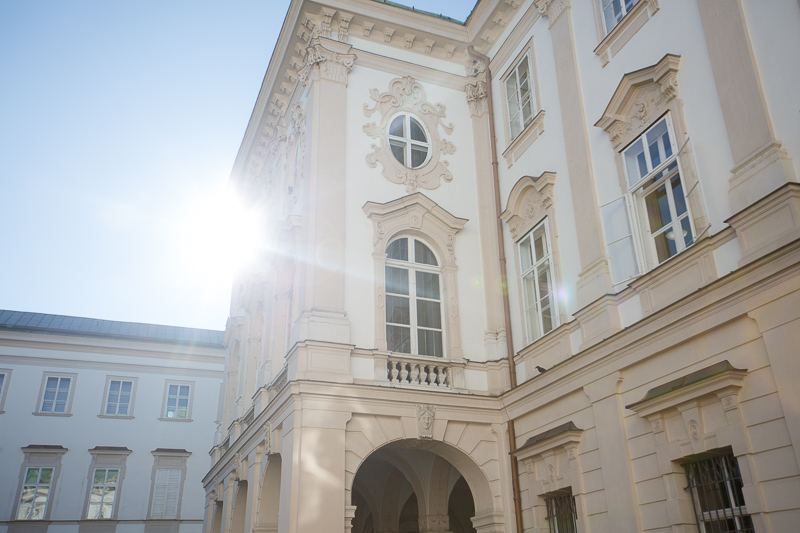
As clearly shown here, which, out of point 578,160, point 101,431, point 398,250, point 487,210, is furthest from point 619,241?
point 101,431

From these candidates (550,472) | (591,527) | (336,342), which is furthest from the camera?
(336,342)

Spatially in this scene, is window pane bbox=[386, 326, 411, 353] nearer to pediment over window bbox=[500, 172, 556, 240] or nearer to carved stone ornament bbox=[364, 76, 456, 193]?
pediment over window bbox=[500, 172, 556, 240]

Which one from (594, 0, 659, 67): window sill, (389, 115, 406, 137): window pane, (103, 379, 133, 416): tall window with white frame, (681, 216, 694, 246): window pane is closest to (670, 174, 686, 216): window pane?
(681, 216, 694, 246): window pane

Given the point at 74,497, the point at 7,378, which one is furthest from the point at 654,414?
the point at 7,378

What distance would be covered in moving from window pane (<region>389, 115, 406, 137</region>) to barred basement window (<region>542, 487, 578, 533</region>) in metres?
7.73

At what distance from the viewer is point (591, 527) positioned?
10.4 meters

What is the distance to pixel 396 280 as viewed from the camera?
1384 cm

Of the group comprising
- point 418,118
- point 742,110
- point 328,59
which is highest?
point 328,59

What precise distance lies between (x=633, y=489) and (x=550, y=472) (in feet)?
6.65

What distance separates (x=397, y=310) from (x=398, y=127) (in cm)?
410

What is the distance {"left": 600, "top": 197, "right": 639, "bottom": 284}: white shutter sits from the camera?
10406 millimetres

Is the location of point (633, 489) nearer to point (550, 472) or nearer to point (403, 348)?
point (550, 472)

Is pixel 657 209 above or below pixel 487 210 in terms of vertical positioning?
below

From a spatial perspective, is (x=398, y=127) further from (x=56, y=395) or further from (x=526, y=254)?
(x=56, y=395)
